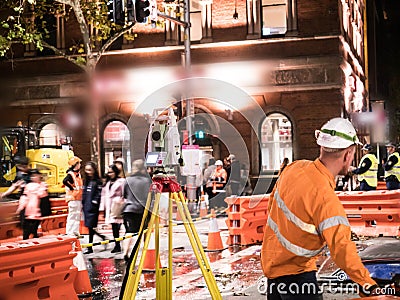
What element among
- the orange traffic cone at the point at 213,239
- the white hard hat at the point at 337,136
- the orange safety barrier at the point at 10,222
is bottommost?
the orange traffic cone at the point at 213,239

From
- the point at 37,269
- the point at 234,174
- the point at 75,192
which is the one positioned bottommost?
the point at 37,269

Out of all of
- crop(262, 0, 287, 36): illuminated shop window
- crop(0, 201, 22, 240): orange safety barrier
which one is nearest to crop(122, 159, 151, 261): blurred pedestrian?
crop(0, 201, 22, 240): orange safety barrier

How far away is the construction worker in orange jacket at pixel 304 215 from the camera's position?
15.7 ft

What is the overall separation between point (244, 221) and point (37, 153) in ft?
39.4

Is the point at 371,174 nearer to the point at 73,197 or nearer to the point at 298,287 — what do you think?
the point at 73,197

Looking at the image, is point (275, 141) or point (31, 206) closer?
point (31, 206)

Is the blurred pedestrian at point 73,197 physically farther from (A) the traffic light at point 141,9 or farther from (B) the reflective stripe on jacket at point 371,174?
(B) the reflective stripe on jacket at point 371,174

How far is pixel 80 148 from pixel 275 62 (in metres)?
7.87

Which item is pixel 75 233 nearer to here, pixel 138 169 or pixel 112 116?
pixel 138 169

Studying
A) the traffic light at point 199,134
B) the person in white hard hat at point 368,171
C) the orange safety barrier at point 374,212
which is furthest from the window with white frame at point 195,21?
the orange safety barrier at point 374,212

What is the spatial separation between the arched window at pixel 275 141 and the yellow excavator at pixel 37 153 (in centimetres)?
694

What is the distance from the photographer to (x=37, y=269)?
894 centimetres

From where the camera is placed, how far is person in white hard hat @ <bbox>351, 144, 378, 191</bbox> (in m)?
18.9

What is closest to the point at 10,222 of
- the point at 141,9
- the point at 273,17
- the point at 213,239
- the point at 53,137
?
the point at 213,239
